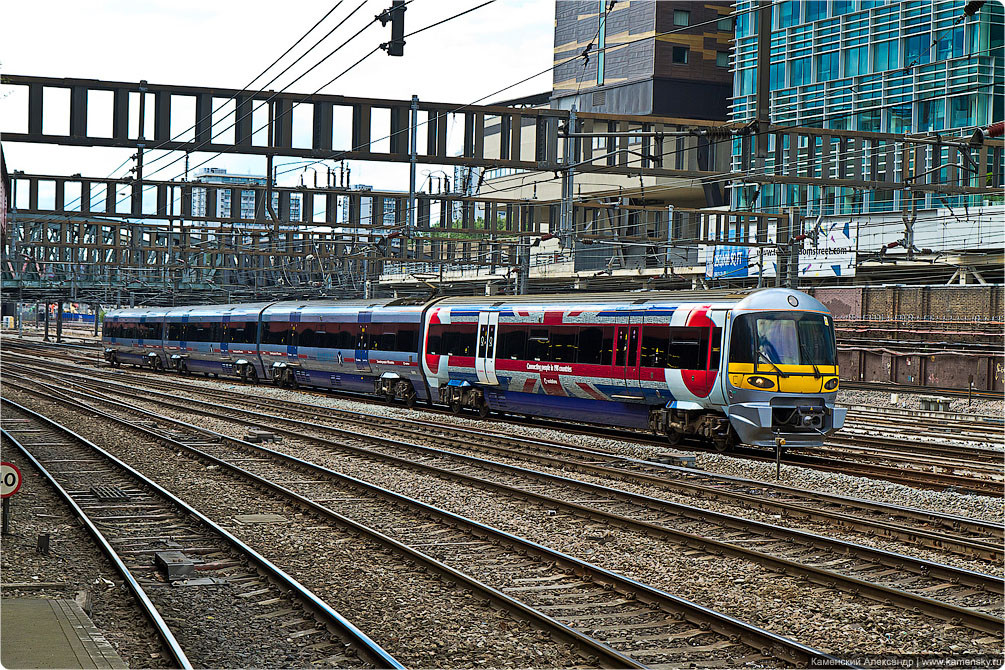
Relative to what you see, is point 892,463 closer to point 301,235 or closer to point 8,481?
point 8,481

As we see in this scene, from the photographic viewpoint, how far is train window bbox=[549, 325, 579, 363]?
75.7 ft

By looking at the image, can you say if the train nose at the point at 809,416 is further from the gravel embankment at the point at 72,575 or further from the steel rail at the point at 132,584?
the gravel embankment at the point at 72,575

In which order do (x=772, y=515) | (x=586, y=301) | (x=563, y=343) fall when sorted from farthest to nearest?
(x=563, y=343) → (x=586, y=301) → (x=772, y=515)

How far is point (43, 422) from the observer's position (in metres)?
27.1

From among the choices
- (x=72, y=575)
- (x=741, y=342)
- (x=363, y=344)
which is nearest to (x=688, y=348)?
(x=741, y=342)

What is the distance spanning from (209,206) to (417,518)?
809 inches

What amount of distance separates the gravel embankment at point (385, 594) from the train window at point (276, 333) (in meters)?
22.3

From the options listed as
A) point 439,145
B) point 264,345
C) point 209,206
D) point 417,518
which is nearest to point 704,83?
point 264,345

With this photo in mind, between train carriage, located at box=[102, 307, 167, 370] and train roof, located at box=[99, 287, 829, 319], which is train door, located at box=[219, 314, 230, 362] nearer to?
train roof, located at box=[99, 287, 829, 319]

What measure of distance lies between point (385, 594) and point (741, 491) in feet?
23.2

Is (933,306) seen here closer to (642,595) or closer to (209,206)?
(209,206)

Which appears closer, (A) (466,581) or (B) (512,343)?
(A) (466,581)

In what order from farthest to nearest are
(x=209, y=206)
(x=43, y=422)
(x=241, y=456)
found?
(x=209, y=206)
(x=43, y=422)
(x=241, y=456)

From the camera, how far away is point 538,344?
950 inches
